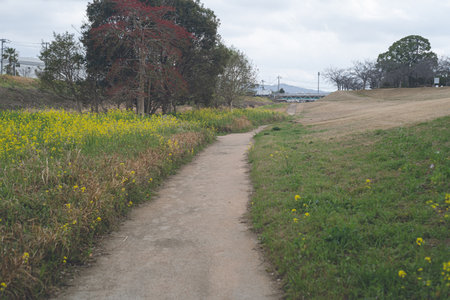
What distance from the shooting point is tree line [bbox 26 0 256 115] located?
15.7m

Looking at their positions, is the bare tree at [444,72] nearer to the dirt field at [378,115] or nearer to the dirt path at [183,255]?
the dirt field at [378,115]

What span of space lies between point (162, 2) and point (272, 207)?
1693 cm

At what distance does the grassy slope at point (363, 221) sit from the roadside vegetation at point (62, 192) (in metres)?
2.42

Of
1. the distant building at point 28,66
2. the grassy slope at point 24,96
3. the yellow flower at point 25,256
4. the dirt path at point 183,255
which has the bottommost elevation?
the dirt path at point 183,255

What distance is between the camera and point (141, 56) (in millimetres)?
15523

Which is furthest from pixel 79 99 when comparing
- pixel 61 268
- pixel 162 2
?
pixel 61 268

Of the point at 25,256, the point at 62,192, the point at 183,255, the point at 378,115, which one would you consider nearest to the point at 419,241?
the point at 183,255

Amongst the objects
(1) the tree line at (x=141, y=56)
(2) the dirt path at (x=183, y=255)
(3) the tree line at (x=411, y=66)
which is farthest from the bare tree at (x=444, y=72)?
(2) the dirt path at (x=183, y=255)

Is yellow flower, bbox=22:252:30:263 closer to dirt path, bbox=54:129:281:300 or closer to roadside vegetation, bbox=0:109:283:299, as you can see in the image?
roadside vegetation, bbox=0:109:283:299

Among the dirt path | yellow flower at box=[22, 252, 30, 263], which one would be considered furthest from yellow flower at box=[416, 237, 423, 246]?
yellow flower at box=[22, 252, 30, 263]

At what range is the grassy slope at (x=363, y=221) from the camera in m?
3.02

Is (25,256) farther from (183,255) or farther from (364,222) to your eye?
(364,222)

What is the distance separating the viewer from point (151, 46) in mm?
16328

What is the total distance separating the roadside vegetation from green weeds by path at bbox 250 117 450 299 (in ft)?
7.82
